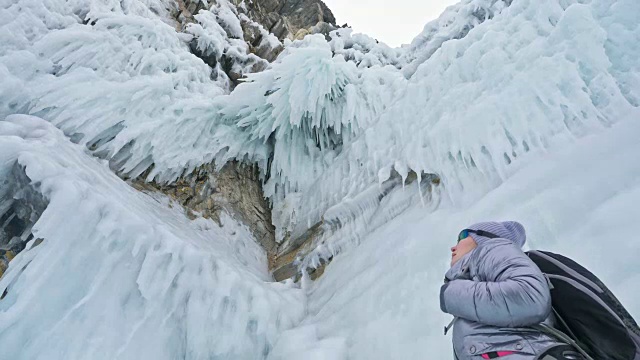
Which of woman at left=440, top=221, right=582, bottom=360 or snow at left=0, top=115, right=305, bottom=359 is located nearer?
woman at left=440, top=221, right=582, bottom=360

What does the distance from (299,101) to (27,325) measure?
16.3 ft

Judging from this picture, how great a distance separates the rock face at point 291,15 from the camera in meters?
13.8

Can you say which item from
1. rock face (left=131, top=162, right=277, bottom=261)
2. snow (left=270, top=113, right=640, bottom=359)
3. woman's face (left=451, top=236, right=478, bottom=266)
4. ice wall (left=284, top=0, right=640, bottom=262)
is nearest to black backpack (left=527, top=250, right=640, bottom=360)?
woman's face (left=451, top=236, right=478, bottom=266)

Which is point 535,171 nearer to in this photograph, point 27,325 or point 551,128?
point 551,128

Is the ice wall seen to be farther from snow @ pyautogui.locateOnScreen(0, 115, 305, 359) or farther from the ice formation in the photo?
snow @ pyautogui.locateOnScreen(0, 115, 305, 359)

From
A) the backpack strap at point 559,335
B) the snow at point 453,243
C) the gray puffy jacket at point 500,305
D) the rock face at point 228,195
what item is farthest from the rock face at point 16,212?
the backpack strap at point 559,335

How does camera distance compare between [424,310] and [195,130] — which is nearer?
[424,310]

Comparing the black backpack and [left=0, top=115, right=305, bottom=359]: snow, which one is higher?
the black backpack

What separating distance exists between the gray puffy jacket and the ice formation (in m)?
0.99

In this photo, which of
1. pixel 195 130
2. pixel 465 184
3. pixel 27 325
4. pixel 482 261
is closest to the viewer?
pixel 482 261

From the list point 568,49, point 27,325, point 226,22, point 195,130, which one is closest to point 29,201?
point 27,325

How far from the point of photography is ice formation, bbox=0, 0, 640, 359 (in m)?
3.10

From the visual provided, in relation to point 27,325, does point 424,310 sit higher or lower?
higher

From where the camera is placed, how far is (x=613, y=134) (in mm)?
3145
